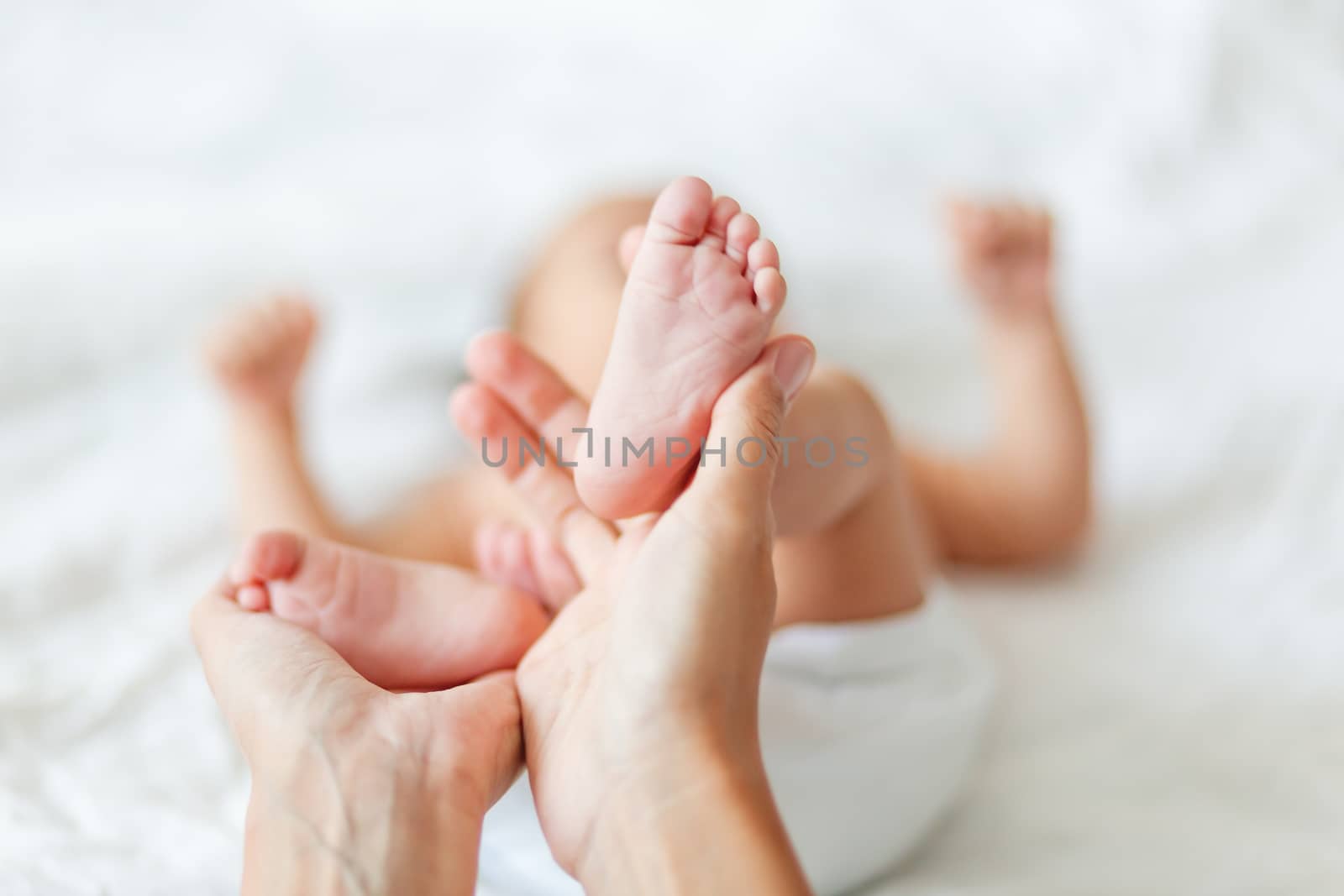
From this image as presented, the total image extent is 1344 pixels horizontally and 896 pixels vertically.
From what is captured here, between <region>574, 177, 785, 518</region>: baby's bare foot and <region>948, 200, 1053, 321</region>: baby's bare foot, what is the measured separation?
58 centimetres

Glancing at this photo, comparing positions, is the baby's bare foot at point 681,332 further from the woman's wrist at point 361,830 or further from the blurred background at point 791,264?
the blurred background at point 791,264

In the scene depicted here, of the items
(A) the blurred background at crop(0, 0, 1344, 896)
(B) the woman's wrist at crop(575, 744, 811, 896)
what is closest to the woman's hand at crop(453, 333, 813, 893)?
(B) the woman's wrist at crop(575, 744, 811, 896)

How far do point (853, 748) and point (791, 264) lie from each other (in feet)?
2.48

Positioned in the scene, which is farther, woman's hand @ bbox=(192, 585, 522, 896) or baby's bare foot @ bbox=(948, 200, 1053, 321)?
baby's bare foot @ bbox=(948, 200, 1053, 321)

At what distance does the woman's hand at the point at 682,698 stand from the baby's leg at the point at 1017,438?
0.55 m

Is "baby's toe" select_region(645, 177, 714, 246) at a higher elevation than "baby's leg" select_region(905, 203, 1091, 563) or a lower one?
higher

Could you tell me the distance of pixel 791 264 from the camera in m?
1.34

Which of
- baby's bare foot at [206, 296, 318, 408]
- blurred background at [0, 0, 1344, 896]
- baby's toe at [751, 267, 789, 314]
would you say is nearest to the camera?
baby's toe at [751, 267, 789, 314]

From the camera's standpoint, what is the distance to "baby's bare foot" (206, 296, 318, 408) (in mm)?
1039

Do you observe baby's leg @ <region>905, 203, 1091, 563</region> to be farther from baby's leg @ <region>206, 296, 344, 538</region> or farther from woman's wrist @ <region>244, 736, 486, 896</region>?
woman's wrist @ <region>244, 736, 486, 896</region>

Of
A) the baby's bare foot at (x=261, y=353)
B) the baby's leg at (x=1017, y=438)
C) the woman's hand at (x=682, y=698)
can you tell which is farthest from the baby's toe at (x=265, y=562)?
the baby's leg at (x=1017, y=438)

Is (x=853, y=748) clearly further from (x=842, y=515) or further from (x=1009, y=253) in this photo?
(x=1009, y=253)

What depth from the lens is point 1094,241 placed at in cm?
138

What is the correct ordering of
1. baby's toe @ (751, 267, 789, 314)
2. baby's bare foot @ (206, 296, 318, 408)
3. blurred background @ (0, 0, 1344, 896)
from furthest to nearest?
baby's bare foot @ (206, 296, 318, 408) → blurred background @ (0, 0, 1344, 896) → baby's toe @ (751, 267, 789, 314)
